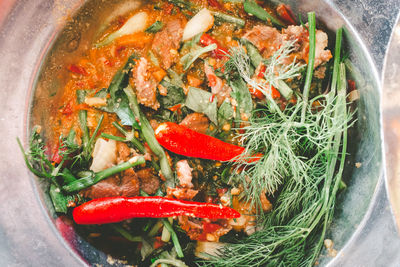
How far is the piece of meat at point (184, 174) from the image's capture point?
5.27 ft

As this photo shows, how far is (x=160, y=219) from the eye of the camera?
1.69 m

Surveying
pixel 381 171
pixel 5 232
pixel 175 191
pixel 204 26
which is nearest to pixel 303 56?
pixel 204 26

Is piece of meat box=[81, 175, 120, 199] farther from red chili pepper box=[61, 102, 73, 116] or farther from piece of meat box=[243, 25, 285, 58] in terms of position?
piece of meat box=[243, 25, 285, 58]

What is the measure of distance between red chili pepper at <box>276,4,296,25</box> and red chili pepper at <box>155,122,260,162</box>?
2.40ft

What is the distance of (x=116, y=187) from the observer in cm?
163

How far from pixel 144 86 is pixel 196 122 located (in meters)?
0.31

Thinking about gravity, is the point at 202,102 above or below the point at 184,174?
above

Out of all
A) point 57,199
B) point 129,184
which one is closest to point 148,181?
point 129,184

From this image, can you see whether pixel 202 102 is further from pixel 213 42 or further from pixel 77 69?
pixel 77 69

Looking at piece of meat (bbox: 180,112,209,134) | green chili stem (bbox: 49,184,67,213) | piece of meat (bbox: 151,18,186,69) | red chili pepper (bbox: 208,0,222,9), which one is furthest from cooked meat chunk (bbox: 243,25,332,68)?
green chili stem (bbox: 49,184,67,213)

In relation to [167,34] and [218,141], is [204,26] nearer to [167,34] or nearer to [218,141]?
[167,34]

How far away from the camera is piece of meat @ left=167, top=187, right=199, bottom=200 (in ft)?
5.27

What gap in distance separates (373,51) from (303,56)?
0.30 metres

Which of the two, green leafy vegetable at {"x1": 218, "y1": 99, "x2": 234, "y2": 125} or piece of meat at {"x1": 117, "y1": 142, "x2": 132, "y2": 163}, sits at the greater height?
green leafy vegetable at {"x1": 218, "y1": 99, "x2": 234, "y2": 125}
